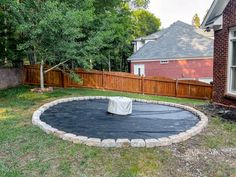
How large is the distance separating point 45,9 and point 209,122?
756 centimetres

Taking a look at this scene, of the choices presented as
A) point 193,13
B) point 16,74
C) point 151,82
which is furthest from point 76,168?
point 193,13

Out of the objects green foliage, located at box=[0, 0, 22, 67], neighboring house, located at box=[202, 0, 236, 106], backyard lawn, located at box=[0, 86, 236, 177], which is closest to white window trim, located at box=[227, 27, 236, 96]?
neighboring house, located at box=[202, 0, 236, 106]

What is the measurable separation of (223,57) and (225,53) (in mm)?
182

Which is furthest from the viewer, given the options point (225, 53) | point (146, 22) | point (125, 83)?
point (146, 22)

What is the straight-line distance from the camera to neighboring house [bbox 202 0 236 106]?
8523 mm

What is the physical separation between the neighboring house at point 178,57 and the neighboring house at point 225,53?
601 inches

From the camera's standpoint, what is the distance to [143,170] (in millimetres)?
4180

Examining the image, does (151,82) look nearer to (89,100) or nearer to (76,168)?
(89,100)

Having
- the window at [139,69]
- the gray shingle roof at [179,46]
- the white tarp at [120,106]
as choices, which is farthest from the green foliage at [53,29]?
the window at [139,69]

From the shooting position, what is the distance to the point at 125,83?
15953mm

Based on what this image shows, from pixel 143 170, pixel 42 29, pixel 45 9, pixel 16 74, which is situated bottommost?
pixel 143 170

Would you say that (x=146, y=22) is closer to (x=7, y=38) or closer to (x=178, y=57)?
(x=178, y=57)

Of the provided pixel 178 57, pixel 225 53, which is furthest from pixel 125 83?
pixel 178 57

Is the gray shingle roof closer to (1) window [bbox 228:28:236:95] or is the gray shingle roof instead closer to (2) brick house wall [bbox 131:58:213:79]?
(2) brick house wall [bbox 131:58:213:79]
